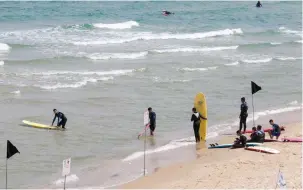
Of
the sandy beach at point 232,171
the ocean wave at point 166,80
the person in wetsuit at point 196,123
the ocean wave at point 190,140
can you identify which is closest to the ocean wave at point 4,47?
the ocean wave at point 166,80

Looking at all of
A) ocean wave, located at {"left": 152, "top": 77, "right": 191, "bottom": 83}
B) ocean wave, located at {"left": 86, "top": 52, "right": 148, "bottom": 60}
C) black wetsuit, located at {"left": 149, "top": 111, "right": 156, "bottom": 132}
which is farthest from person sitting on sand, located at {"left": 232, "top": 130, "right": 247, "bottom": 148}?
ocean wave, located at {"left": 86, "top": 52, "right": 148, "bottom": 60}

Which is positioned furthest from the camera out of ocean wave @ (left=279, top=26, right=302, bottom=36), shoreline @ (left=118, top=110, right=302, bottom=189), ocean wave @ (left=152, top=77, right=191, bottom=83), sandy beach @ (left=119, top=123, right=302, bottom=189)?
ocean wave @ (left=279, top=26, right=302, bottom=36)

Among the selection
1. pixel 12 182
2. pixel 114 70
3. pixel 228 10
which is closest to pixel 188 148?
pixel 12 182

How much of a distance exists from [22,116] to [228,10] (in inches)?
2213

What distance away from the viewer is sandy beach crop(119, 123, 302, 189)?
1338 centimetres

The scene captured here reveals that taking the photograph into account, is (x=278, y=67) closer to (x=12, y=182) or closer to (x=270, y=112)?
(x=270, y=112)

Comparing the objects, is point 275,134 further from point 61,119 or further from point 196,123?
point 61,119

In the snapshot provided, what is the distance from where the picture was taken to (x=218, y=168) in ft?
48.4

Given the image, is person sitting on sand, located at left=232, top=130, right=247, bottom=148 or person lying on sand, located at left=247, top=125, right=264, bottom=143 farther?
person lying on sand, located at left=247, top=125, right=264, bottom=143

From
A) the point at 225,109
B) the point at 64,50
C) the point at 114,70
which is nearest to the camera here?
the point at 225,109

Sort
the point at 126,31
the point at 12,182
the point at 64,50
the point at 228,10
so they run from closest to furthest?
the point at 12,182 < the point at 64,50 < the point at 126,31 < the point at 228,10

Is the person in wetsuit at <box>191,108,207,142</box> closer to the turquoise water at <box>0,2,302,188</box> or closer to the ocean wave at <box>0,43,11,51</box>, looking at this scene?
the turquoise water at <box>0,2,302,188</box>

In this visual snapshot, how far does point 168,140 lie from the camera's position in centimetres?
1833

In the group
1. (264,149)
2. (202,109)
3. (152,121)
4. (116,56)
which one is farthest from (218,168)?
(116,56)
